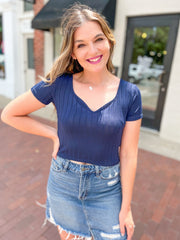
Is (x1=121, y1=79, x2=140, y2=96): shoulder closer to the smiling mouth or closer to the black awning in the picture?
the smiling mouth

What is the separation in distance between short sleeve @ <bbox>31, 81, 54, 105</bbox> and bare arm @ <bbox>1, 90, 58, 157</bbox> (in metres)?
0.03

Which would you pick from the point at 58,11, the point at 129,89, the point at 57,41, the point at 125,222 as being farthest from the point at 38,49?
the point at 125,222

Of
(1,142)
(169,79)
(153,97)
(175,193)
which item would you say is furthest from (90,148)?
(153,97)

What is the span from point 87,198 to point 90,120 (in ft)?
1.64

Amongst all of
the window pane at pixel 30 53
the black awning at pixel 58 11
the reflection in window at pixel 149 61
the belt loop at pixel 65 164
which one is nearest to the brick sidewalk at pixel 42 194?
the belt loop at pixel 65 164

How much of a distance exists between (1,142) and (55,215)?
3469mm

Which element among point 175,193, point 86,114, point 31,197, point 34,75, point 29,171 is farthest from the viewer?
point 34,75

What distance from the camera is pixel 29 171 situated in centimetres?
342

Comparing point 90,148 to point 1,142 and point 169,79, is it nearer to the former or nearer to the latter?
point 1,142

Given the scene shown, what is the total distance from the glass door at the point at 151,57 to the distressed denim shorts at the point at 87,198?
166 inches

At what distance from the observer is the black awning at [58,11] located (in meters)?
4.84

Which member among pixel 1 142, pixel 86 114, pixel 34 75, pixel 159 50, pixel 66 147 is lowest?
pixel 1 142

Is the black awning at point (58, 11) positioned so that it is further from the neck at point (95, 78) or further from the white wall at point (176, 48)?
the neck at point (95, 78)

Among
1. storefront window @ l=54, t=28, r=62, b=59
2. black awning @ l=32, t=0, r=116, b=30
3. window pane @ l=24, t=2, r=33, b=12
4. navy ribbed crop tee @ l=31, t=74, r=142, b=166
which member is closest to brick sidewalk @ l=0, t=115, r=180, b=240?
navy ribbed crop tee @ l=31, t=74, r=142, b=166
